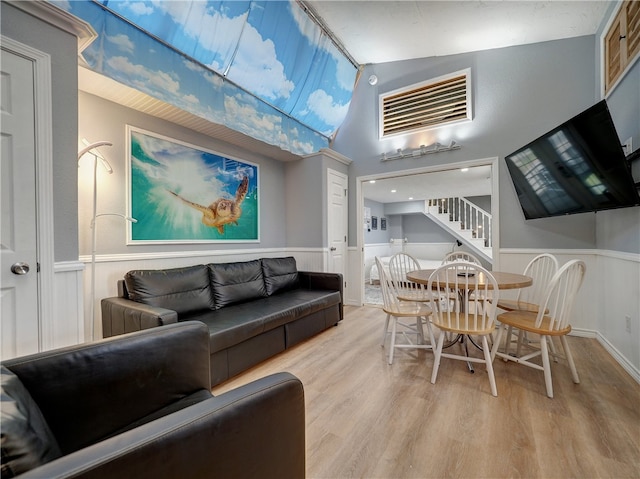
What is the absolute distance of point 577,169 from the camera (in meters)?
2.19

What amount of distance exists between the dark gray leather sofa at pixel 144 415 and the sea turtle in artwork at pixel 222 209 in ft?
6.37

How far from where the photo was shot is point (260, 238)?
3.77m

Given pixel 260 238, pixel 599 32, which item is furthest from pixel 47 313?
pixel 599 32

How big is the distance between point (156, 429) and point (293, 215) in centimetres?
363

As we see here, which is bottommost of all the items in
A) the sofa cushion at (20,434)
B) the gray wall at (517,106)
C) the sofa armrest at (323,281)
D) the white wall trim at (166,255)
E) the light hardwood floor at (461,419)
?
the light hardwood floor at (461,419)

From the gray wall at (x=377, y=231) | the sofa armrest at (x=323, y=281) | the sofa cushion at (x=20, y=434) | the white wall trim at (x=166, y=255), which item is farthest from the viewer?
the gray wall at (x=377, y=231)

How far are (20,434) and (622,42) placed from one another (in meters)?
4.04

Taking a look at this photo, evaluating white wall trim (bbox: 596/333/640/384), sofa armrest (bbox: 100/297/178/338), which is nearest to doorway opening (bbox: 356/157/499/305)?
white wall trim (bbox: 596/333/640/384)

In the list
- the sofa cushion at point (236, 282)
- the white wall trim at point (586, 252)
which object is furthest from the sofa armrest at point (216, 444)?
the white wall trim at point (586, 252)

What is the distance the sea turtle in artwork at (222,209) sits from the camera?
302 centimetres

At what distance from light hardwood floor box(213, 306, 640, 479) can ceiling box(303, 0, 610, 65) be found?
328 cm

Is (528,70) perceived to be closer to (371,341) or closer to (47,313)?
(371,341)

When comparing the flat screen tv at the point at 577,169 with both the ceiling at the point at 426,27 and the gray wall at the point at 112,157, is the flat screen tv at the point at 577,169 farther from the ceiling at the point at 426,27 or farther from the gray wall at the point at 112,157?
the gray wall at the point at 112,157

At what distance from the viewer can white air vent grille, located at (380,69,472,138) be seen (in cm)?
358
